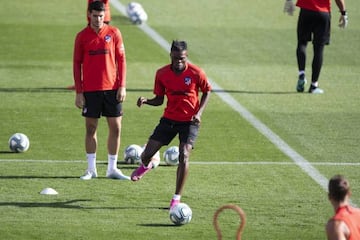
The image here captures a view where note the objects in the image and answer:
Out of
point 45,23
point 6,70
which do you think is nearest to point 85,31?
point 6,70

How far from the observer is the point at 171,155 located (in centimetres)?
1553

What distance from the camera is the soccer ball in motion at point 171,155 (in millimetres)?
15508

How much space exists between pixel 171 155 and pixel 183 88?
2.28m

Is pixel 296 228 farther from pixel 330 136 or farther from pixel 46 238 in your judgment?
pixel 330 136

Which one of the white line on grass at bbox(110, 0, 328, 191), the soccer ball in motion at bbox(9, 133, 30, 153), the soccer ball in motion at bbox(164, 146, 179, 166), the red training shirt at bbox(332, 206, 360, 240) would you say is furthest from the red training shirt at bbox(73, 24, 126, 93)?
the red training shirt at bbox(332, 206, 360, 240)

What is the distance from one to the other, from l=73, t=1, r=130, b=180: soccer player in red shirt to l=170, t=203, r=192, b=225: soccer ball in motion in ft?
7.70

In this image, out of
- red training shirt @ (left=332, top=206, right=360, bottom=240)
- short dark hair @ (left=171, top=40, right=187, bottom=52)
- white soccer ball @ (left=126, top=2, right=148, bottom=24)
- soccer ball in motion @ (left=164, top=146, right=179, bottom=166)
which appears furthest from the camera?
white soccer ball @ (left=126, top=2, right=148, bottom=24)

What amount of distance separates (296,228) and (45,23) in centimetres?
1672

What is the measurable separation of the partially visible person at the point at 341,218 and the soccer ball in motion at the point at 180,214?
358cm

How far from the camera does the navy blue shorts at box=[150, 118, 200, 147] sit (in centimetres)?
Result: 1340

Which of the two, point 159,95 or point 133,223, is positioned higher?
point 159,95

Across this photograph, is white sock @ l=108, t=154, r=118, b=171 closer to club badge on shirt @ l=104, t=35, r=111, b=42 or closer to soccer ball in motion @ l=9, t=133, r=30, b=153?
club badge on shirt @ l=104, t=35, r=111, b=42

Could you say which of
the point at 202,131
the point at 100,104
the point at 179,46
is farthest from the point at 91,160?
the point at 202,131

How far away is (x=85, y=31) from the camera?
14555 mm
